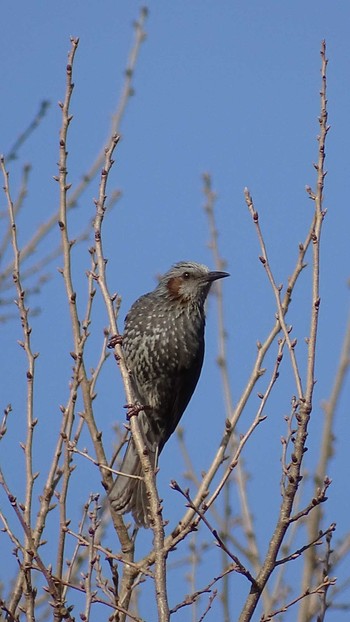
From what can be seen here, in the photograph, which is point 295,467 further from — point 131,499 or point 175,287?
point 175,287

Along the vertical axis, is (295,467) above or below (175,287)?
below

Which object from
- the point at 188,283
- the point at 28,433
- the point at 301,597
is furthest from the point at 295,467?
the point at 188,283

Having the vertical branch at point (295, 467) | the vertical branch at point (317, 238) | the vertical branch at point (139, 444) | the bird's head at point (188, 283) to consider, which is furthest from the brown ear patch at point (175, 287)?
the vertical branch at point (295, 467)

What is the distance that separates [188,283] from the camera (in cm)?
660

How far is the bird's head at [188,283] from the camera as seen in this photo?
6.55m

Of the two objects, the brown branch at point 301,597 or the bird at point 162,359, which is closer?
the brown branch at point 301,597

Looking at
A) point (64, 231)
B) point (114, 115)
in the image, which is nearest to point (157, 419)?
point (114, 115)

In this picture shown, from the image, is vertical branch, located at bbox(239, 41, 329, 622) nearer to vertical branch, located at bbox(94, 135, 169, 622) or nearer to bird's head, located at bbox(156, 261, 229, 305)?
vertical branch, located at bbox(94, 135, 169, 622)

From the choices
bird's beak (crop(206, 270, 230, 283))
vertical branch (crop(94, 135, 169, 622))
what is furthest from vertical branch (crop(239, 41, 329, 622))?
bird's beak (crop(206, 270, 230, 283))

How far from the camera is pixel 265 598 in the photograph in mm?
4945

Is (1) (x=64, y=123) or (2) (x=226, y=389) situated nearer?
(1) (x=64, y=123)

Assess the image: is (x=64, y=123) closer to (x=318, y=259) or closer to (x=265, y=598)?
(x=318, y=259)

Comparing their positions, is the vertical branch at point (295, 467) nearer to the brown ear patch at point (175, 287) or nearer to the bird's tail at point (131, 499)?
the bird's tail at point (131, 499)

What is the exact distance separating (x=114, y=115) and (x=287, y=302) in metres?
2.10
